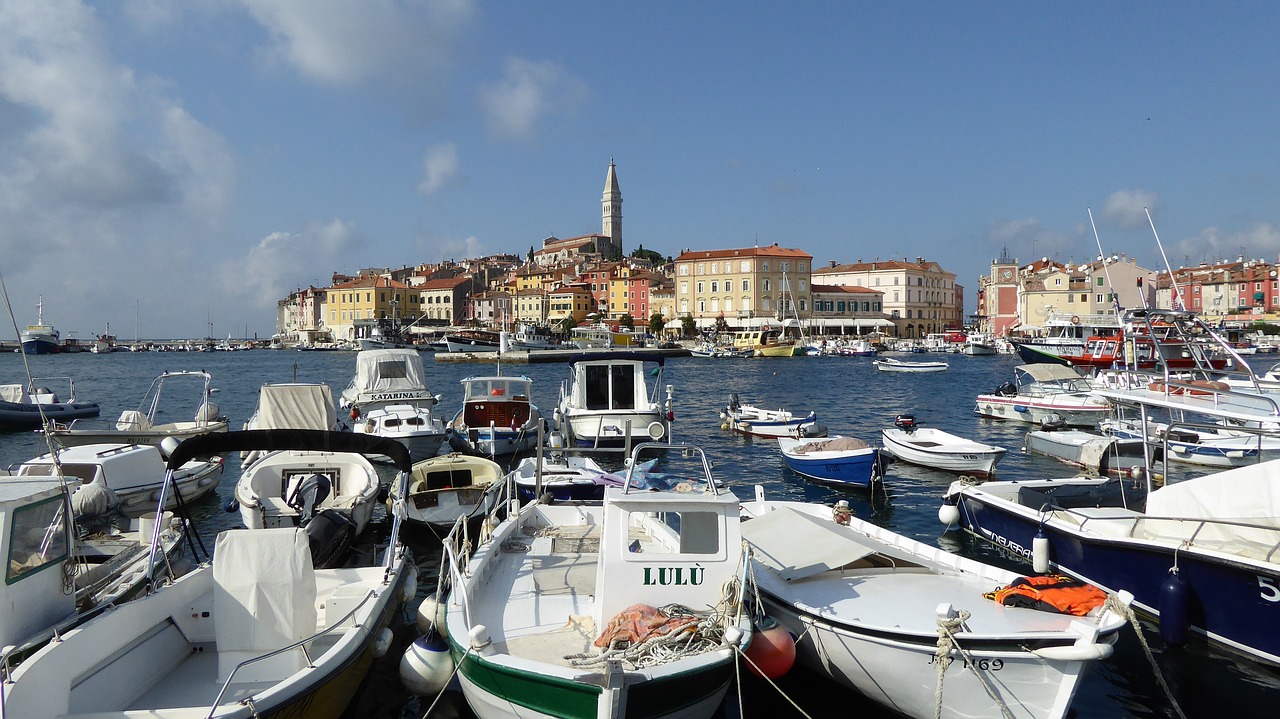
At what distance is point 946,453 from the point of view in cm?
1873

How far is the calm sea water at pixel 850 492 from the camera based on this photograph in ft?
25.9

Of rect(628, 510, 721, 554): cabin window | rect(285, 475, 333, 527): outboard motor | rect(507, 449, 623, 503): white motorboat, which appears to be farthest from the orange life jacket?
rect(285, 475, 333, 527): outboard motor

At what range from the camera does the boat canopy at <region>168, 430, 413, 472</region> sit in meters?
8.55

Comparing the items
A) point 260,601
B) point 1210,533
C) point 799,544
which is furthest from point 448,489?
point 1210,533

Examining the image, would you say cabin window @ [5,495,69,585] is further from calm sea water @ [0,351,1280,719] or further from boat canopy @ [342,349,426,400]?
boat canopy @ [342,349,426,400]

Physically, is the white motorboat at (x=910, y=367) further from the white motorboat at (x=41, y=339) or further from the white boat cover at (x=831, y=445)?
the white motorboat at (x=41, y=339)

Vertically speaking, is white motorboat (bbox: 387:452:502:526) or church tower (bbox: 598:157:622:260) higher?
church tower (bbox: 598:157:622:260)

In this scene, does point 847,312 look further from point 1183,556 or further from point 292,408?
point 1183,556

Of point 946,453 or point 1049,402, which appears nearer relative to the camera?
point 946,453

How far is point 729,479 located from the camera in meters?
20.3

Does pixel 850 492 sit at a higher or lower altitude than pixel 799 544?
lower

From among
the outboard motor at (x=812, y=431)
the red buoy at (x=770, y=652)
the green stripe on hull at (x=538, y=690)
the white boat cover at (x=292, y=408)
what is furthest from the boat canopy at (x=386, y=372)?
the red buoy at (x=770, y=652)

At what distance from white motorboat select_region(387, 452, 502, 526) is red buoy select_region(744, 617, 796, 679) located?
6.88 metres

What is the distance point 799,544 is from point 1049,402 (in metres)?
24.2
